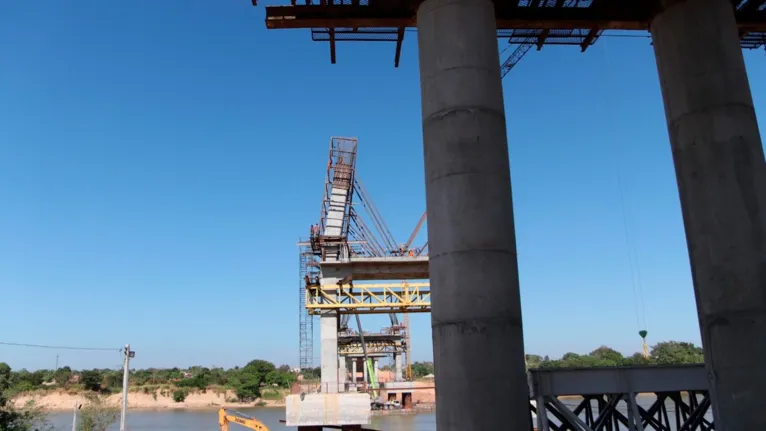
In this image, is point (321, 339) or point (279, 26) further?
point (321, 339)

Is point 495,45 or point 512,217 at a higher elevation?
point 495,45

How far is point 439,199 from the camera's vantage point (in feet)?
34.1

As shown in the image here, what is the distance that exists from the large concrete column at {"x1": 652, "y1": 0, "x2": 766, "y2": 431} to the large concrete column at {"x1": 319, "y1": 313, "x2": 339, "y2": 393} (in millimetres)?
22880

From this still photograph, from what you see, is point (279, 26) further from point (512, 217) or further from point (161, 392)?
point (161, 392)

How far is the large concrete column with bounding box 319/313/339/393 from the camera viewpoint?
3142cm

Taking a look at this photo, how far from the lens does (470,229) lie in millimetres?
9992

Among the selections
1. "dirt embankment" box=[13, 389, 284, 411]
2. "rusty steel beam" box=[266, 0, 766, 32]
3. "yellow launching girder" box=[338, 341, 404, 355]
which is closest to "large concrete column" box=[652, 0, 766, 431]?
"rusty steel beam" box=[266, 0, 766, 32]

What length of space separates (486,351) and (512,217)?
7.99 feet

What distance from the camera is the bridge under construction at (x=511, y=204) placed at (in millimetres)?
9641

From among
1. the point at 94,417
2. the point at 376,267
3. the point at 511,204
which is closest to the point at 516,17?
the point at 511,204

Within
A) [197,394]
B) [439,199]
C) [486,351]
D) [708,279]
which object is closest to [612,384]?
[708,279]

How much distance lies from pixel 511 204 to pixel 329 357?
2332 cm

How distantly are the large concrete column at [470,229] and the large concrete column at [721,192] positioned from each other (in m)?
4.00

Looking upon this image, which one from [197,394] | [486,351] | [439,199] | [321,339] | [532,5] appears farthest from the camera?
[197,394]
